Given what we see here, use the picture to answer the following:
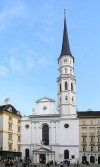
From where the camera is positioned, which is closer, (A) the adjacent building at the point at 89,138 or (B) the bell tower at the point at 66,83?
(A) the adjacent building at the point at 89,138

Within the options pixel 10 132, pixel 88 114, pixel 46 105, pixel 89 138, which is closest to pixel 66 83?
pixel 46 105

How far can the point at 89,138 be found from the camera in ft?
268

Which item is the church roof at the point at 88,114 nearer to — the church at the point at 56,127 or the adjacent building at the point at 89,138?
the adjacent building at the point at 89,138

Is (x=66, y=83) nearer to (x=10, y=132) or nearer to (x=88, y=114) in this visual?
(x=88, y=114)

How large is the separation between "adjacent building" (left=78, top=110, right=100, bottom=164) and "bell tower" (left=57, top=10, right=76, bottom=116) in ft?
14.5

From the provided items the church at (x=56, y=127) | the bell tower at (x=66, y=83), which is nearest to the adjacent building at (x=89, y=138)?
the church at (x=56, y=127)

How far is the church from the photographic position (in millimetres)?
79875

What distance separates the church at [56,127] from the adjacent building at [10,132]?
264 centimetres

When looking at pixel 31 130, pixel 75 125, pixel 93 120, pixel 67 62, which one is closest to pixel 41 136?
pixel 31 130

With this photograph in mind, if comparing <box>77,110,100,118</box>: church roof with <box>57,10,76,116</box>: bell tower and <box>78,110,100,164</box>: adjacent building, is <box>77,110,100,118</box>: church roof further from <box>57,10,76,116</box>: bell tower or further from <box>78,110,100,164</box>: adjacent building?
<box>57,10,76,116</box>: bell tower

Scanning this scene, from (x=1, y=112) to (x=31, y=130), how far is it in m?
13.4

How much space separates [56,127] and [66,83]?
12.7m

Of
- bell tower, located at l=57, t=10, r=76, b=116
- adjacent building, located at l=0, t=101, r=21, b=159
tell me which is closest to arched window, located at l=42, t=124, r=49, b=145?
bell tower, located at l=57, t=10, r=76, b=116

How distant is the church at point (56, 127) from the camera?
7988 cm
